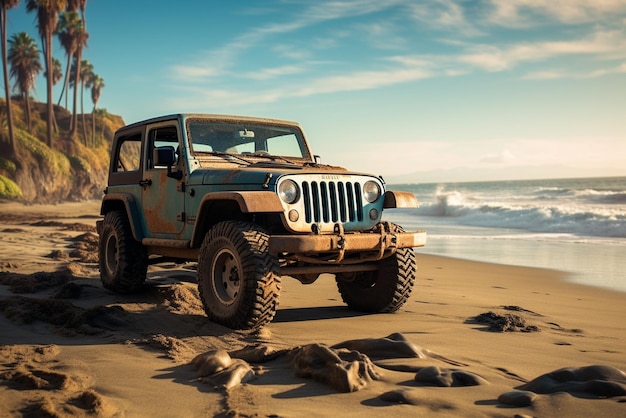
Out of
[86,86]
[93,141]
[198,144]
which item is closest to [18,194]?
[93,141]

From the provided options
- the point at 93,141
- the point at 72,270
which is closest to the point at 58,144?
the point at 93,141

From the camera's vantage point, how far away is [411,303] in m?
7.20

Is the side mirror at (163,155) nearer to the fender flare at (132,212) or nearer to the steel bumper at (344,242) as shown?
the fender flare at (132,212)

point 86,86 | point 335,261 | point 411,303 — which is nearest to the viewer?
point 335,261

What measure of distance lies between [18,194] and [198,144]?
31.2 metres

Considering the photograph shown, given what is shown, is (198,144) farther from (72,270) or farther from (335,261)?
(72,270)

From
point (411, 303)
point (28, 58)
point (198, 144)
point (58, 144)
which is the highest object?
point (28, 58)

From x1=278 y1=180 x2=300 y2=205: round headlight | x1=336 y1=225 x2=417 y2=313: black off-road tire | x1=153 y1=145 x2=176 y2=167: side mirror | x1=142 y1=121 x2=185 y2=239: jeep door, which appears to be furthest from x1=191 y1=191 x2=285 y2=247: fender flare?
x1=336 y1=225 x2=417 y2=313: black off-road tire

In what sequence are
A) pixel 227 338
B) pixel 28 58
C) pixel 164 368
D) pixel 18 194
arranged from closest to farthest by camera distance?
pixel 164 368
pixel 227 338
pixel 18 194
pixel 28 58

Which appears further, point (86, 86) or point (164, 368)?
point (86, 86)

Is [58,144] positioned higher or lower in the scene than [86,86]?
lower

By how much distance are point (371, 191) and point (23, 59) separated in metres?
50.1

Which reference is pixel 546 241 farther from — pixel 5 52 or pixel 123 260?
pixel 5 52

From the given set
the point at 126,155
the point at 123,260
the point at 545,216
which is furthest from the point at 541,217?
the point at 123,260
